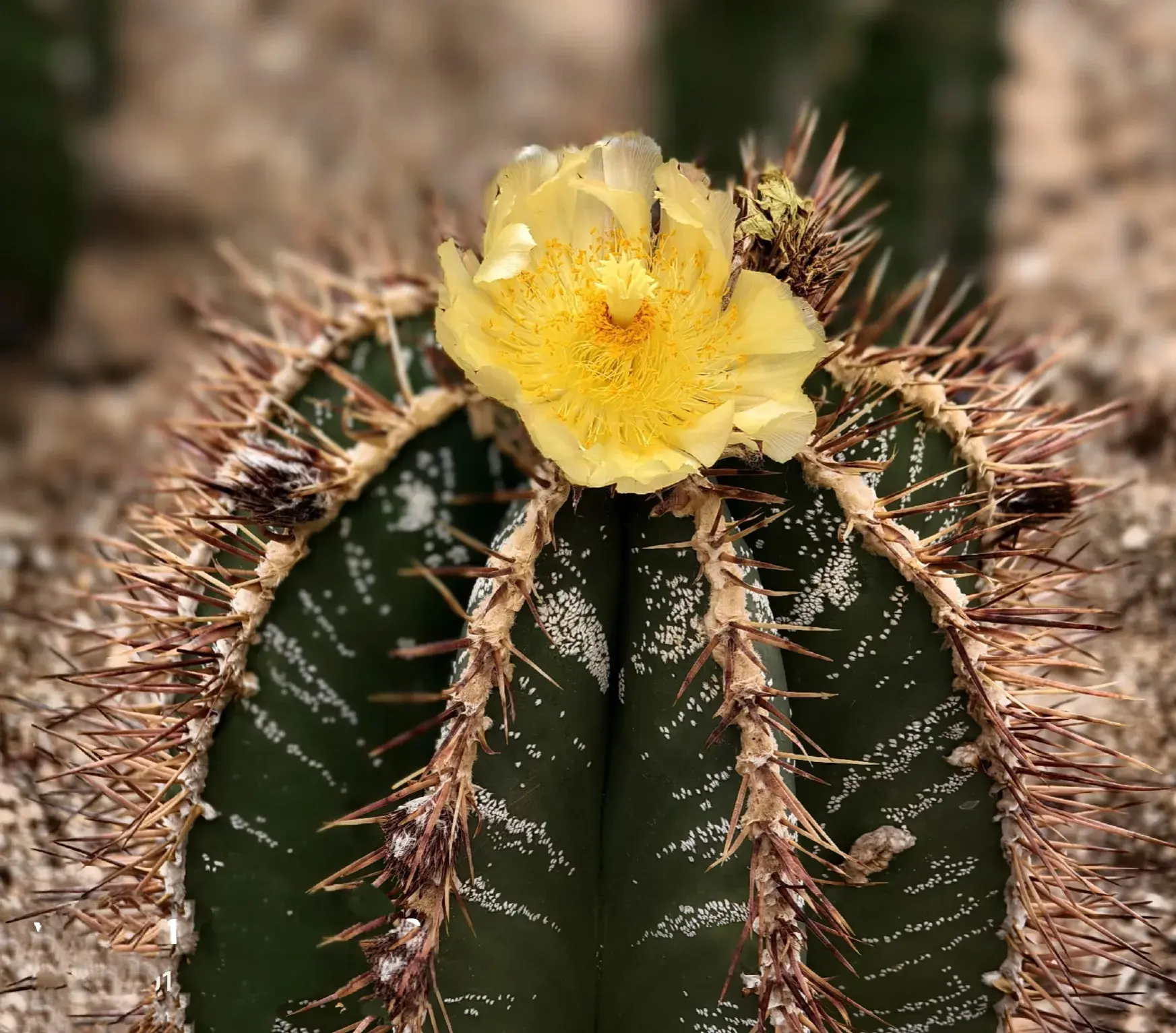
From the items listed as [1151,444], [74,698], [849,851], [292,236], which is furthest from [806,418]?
[292,236]

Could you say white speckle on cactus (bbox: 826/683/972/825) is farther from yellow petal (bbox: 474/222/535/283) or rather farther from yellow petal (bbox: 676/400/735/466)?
yellow petal (bbox: 474/222/535/283)

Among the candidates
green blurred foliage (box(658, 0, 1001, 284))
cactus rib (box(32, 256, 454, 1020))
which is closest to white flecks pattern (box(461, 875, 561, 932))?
cactus rib (box(32, 256, 454, 1020))

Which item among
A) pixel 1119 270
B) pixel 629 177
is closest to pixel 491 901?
pixel 629 177

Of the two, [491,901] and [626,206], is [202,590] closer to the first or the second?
[491,901]

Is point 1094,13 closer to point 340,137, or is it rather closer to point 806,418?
point 340,137

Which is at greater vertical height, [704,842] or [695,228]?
[695,228]

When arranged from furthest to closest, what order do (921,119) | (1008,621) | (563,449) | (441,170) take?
(441,170) < (921,119) < (1008,621) < (563,449)

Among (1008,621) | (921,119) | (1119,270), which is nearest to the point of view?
(1008,621)
